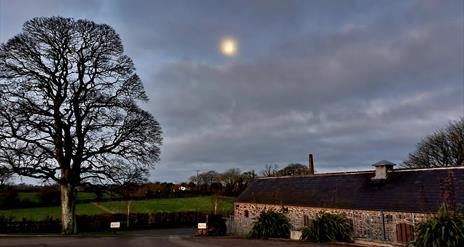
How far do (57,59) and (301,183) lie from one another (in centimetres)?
2096

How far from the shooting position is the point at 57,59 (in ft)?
88.5

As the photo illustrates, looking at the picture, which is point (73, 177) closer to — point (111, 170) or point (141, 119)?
point (111, 170)

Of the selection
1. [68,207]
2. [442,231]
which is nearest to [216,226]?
[68,207]

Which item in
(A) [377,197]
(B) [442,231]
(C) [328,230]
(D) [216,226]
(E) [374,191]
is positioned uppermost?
(E) [374,191]

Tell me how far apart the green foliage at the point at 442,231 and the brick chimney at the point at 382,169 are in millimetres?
10116

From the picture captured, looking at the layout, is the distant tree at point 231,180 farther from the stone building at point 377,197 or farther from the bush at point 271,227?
the bush at point 271,227

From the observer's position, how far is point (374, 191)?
1035 inches

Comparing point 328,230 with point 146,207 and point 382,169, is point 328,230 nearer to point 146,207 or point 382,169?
point 382,169

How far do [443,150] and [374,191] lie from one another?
23522mm

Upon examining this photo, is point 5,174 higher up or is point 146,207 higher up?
point 5,174

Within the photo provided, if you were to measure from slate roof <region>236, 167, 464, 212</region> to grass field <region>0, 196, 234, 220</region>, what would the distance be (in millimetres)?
21536

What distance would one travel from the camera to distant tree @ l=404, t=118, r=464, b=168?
43469 millimetres

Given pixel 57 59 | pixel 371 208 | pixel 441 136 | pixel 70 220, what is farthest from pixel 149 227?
pixel 441 136

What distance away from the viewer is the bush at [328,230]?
23.5 metres
